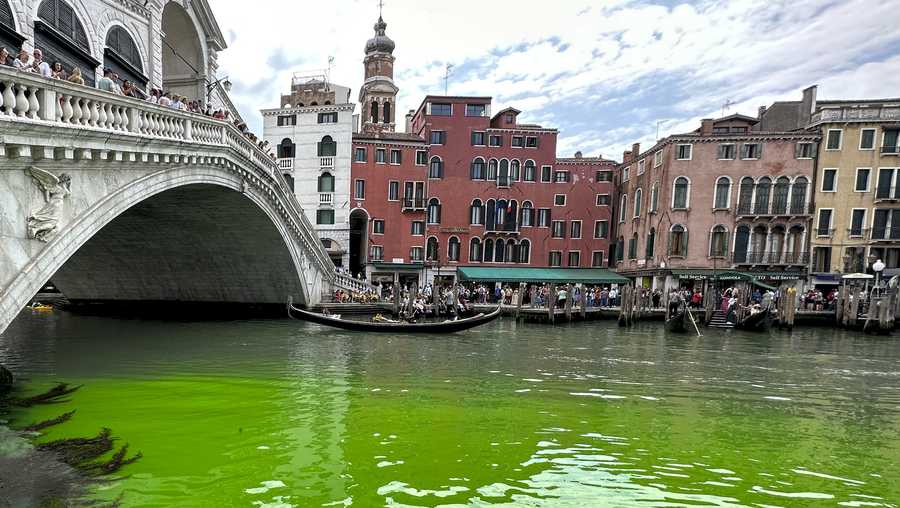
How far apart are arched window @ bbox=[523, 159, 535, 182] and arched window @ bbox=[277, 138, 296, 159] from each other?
44.0 ft

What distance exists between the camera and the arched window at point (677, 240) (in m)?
24.5

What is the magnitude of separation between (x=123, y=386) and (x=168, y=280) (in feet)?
41.8

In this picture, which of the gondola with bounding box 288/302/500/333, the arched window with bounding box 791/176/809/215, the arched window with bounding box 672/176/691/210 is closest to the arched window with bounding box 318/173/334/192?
the gondola with bounding box 288/302/500/333

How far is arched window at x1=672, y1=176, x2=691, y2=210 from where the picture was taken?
960 inches

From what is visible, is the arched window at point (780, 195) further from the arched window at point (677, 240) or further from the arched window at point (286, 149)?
the arched window at point (286, 149)

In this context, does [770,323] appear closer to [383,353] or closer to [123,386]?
[383,353]

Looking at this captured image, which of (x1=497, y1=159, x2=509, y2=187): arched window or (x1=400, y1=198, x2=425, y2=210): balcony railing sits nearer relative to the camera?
(x1=400, y1=198, x2=425, y2=210): balcony railing

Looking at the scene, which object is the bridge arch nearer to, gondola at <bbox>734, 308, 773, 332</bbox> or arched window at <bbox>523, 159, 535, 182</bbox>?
arched window at <bbox>523, 159, 535, 182</bbox>

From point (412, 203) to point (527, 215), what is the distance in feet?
22.4

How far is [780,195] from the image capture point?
77.6 feet

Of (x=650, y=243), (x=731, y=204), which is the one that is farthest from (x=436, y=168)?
(x=731, y=204)

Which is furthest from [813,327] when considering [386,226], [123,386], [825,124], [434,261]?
[123,386]

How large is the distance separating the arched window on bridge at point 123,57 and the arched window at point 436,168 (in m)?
16.1

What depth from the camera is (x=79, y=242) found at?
21.2 feet
